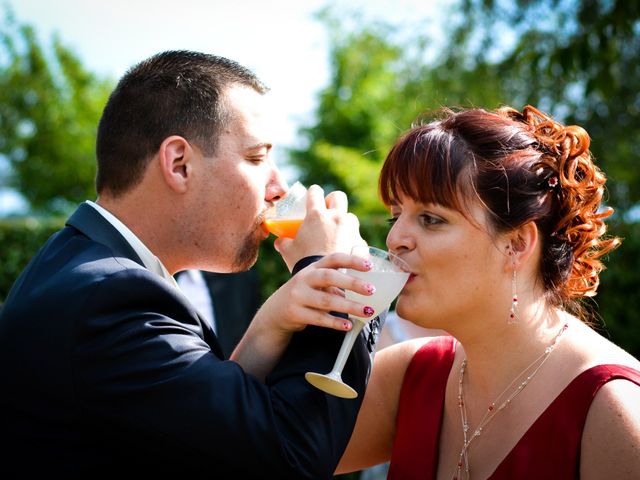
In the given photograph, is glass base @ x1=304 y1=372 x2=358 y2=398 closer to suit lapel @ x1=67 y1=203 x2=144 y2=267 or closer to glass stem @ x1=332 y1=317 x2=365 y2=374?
glass stem @ x1=332 y1=317 x2=365 y2=374

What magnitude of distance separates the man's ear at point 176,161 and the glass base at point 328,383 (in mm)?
1028

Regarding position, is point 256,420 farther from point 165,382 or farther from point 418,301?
point 418,301

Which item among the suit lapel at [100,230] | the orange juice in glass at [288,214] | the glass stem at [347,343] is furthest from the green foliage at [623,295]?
the suit lapel at [100,230]

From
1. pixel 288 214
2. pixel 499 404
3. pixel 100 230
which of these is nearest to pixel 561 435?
pixel 499 404

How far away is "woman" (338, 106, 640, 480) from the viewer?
3.08 metres

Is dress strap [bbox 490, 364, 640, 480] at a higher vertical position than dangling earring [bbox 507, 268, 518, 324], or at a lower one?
lower

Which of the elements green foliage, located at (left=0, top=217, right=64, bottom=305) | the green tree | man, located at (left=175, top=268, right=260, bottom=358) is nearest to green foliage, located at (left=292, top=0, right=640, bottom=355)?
man, located at (left=175, top=268, right=260, bottom=358)

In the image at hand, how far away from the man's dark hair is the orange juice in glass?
39 cm

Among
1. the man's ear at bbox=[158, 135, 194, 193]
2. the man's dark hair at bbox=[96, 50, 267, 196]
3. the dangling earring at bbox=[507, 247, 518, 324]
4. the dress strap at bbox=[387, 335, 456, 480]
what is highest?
the man's dark hair at bbox=[96, 50, 267, 196]

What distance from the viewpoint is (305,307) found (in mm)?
2557

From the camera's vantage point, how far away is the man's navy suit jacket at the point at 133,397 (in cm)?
229

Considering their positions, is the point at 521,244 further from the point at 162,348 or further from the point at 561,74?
the point at 561,74

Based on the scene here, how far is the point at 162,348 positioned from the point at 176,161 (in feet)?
3.10

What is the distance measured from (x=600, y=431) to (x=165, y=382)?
1.75 metres
